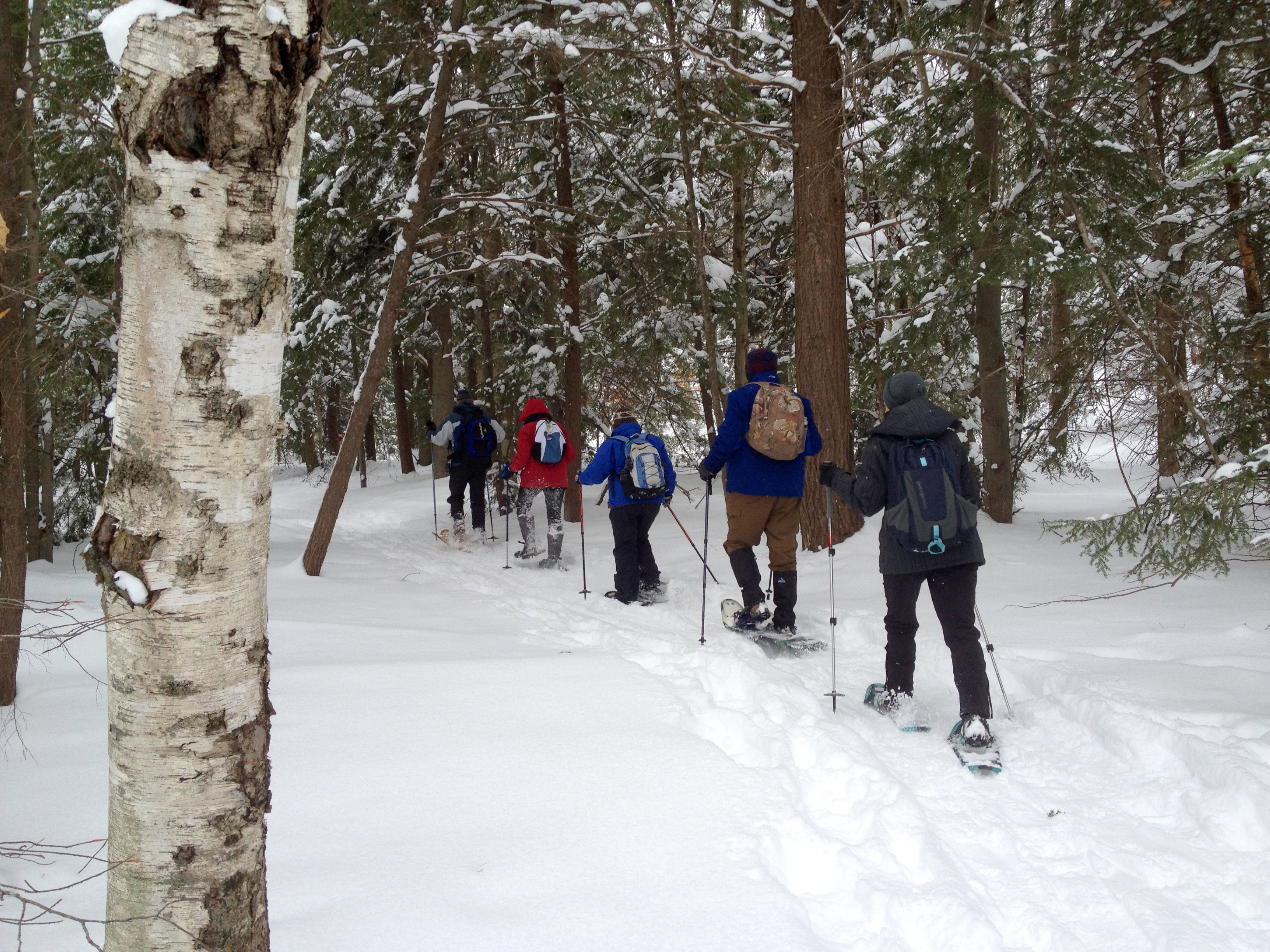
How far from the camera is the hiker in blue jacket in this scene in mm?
6414

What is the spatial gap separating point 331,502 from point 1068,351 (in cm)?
824

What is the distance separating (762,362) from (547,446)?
175 inches

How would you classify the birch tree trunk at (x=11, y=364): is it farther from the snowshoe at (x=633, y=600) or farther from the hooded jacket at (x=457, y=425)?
the hooded jacket at (x=457, y=425)

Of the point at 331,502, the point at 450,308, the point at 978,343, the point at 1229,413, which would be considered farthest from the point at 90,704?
the point at 450,308

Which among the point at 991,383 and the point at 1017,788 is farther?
the point at 991,383

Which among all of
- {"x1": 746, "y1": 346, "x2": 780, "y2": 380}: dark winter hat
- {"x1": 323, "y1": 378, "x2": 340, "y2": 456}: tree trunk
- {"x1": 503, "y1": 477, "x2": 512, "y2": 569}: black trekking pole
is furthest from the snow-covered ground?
{"x1": 323, "y1": 378, "x2": 340, "y2": 456}: tree trunk

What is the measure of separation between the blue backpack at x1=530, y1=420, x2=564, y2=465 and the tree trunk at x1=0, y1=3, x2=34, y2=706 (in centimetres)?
574

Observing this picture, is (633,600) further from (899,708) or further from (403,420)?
(403,420)

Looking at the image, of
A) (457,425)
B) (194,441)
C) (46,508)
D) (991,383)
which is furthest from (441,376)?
(194,441)

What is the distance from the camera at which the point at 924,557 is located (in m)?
4.57

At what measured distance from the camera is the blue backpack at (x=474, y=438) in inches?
487

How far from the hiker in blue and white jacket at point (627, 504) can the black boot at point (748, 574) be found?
153 cm

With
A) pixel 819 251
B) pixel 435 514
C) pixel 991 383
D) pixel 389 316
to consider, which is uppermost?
pixel 819 251

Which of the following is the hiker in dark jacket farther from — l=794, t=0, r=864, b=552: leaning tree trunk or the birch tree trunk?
the birch tree trunk
